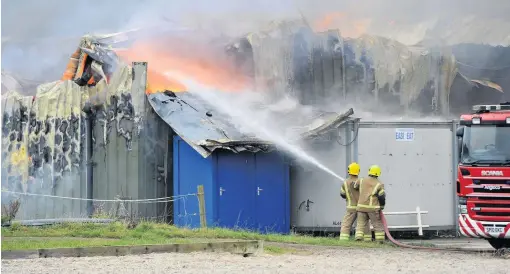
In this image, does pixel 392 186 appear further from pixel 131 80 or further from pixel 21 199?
pixel 21 199

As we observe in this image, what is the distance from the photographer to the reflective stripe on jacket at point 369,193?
2033 cm

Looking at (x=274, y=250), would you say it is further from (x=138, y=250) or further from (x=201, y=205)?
(x=201, y=205)

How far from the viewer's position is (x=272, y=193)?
22156 millimetres

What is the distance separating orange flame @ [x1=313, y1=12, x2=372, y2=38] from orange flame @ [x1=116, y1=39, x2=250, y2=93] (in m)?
3.87

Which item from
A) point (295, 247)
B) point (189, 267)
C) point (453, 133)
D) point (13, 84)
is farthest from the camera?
point (13, 84)

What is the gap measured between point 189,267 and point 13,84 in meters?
14.0

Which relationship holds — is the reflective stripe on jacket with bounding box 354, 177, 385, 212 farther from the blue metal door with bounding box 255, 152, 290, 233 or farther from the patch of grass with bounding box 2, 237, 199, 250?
the patch of grass with bounding box 2, 237, 199, 250

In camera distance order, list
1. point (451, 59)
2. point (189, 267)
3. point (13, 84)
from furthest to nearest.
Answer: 1. point (451, 59)
2. point (13, 84)
3. point (189, 267)

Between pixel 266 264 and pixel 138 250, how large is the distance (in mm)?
2145

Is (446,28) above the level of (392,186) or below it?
above

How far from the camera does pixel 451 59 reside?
31.3 meters

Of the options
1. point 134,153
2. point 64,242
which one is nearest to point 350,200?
point 134,153

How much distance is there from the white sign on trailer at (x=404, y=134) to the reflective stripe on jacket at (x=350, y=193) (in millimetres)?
2609

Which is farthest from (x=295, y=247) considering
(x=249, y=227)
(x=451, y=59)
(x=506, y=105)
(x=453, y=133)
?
(x=451, y=59)
